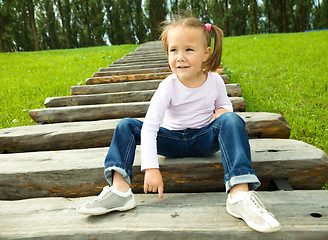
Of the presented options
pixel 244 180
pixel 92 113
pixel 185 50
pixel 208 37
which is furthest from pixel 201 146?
pixel 92 113

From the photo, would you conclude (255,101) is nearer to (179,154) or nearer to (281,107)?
(281,107)

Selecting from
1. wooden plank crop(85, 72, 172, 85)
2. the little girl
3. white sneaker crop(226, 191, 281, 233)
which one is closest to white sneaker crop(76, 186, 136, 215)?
the little girl

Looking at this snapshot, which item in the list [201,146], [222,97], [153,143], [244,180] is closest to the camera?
[244,180]

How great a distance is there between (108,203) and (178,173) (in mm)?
467

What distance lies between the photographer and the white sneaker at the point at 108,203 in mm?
1141

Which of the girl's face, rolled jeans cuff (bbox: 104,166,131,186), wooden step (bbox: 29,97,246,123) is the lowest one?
rolled jeans cuff (bbox: 104,166,131,186)

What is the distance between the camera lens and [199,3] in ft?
105

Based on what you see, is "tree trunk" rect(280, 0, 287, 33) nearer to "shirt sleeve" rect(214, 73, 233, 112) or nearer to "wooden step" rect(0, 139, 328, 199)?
"shirt sleeve" rect(214, 73, 233, 112)

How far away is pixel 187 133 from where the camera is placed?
157cm

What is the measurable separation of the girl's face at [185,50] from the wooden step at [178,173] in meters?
0.59

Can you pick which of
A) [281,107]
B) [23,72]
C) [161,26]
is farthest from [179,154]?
[23,72]

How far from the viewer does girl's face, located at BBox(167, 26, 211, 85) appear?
4.82 ft

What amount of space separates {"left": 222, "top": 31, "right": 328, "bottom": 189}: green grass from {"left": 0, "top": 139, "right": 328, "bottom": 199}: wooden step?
14.9 inches

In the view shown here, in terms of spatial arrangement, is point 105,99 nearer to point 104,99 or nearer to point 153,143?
point 104,99
